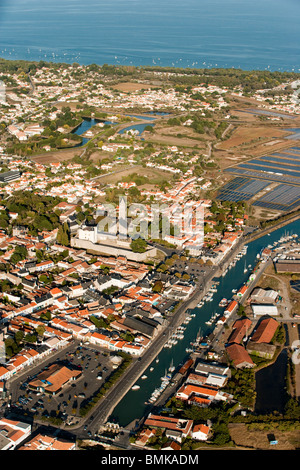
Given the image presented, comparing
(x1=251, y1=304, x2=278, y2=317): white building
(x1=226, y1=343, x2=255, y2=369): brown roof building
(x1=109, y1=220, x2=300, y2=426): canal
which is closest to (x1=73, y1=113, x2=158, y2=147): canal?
(x1=109, y1=220, x2=300, y2=426): canal

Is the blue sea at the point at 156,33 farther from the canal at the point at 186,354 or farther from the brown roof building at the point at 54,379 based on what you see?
the brown roof building at the point at 54,379

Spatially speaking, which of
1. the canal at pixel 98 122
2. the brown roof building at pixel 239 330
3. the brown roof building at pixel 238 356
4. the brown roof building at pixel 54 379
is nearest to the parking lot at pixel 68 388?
the brown roof building at pixel 54 379

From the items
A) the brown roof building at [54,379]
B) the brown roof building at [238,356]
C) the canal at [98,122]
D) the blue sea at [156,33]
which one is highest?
the blue sea at [156,33]

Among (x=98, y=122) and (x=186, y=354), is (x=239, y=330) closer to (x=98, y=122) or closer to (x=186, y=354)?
(x=186, y=354)

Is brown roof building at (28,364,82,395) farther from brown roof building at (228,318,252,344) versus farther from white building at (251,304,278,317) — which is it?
white building at (251,304,278,317)

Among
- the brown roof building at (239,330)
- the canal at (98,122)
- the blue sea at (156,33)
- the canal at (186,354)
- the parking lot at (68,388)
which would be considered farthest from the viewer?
the blue sea at (156,33)

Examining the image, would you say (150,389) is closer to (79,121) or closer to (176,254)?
(176,254)
